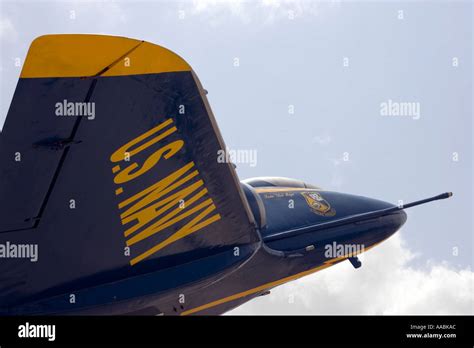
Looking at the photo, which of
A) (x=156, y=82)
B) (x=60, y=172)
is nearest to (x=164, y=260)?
(x=60, y=172)

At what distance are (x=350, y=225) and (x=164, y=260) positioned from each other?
5.77m

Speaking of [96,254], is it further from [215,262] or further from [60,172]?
[215,262]

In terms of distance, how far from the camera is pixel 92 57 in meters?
7.01

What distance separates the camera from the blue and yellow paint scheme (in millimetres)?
7062

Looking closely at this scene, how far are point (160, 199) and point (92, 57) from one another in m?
2.55

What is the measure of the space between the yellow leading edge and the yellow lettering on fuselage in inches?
41.9
